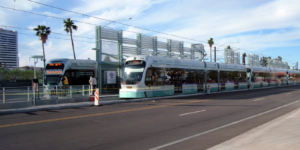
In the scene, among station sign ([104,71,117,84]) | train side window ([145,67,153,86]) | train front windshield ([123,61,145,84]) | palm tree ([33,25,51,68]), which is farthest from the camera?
palm tree ([33,25,51,68])

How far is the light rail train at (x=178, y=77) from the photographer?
20.0 m

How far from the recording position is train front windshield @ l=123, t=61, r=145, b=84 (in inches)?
781

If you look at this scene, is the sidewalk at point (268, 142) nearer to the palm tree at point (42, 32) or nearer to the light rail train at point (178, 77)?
the light rail train at point (178, 77)

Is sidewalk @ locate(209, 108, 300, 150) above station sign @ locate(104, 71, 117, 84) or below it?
below

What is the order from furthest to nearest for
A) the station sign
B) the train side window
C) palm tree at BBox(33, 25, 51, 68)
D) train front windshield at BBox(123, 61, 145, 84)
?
palm tree at BBox(33, 25, 51, 68) < the station sign < the train side window < train front windshield at BBox(123, 61, 145, 84)

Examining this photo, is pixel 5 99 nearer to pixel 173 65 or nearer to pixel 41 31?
pixel 173 65

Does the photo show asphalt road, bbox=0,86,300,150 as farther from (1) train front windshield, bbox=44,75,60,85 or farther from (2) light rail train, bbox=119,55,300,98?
(1) train front windshield, bbox=44,75,60,85

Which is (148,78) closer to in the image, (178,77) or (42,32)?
(178,77)

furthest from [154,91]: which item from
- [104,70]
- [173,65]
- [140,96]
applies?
[104,70]

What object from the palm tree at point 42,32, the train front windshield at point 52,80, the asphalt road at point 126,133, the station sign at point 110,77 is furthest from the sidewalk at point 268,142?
the palm tree at point 42,32

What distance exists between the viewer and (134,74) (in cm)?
2009

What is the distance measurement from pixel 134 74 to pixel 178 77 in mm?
5693

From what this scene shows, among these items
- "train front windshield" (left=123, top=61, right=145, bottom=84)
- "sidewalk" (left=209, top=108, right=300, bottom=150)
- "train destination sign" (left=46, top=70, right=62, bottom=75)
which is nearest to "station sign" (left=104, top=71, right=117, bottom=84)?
"train destination sign" (left=46, top=70, right=62, bottom=75)

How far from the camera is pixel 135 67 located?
20250 mm
